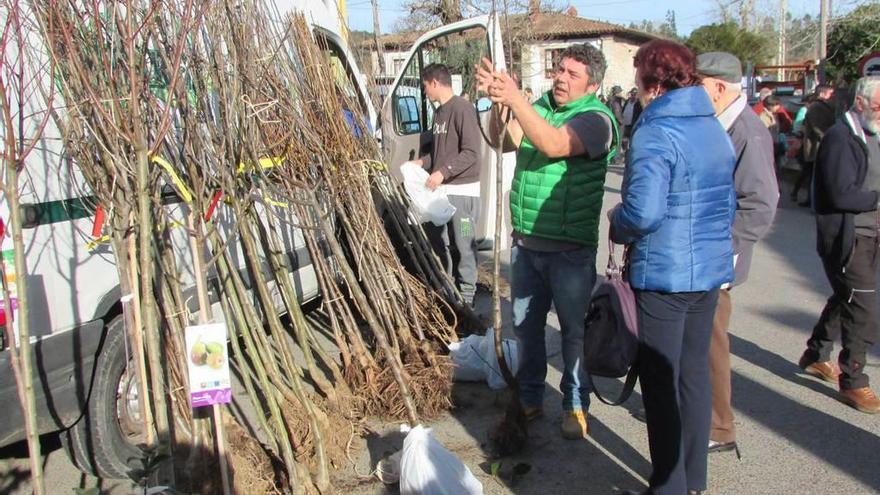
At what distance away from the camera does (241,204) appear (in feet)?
11.4

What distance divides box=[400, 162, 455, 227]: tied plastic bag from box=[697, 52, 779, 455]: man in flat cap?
2.42 meters

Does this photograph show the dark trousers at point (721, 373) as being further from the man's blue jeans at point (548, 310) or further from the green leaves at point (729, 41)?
the green leaves at point (729, 41)

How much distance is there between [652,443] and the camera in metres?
3.08

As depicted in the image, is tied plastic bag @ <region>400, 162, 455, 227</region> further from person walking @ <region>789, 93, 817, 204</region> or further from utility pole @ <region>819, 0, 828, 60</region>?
utility pole @ <region>819, 0, 828, 60</region>

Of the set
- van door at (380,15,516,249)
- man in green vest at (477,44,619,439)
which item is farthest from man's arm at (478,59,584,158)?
van door at (380,15,516,249)

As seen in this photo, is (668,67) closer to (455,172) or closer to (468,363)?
(468,363)

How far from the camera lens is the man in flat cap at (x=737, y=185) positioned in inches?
137

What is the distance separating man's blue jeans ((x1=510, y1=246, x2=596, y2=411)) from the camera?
3723 mm

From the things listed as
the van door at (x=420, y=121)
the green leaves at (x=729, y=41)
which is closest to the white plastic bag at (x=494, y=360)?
the van door at (x=420, y=121)

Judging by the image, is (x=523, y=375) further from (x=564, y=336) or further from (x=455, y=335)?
(x=455, y=335)

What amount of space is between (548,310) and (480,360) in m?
0.81

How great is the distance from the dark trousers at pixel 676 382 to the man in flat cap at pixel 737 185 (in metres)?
0.42

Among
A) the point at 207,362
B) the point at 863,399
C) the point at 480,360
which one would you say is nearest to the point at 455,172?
the point at 480,360

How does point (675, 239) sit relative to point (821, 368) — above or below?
above
